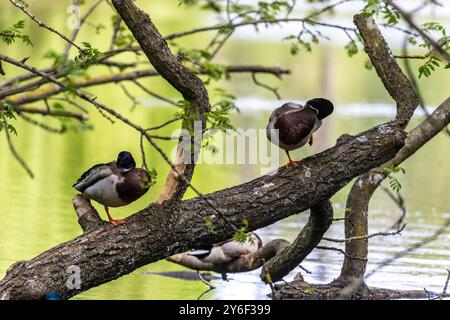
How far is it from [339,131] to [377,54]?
10020mm

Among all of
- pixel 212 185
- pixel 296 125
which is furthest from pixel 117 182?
pixel 212 185

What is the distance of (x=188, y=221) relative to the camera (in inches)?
231

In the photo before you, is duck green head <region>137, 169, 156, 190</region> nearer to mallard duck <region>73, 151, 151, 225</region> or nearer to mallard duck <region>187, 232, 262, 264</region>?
mallard duck <region>73, 151, 151, 225</region>

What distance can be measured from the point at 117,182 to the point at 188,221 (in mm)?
467

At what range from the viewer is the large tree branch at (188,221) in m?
5.54

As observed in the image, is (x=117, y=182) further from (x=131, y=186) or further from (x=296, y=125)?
(x=296, y=125)

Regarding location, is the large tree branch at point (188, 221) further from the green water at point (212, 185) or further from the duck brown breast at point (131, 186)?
the green water at point (212, 185)

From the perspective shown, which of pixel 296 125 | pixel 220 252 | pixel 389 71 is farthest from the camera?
pixel 220 252

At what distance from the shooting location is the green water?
316 inches

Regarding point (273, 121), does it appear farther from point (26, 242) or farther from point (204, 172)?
point (204, 172)

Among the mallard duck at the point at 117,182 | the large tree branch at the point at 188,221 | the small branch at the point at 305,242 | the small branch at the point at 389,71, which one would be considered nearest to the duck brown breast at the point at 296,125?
the large tree branch at the point at 188,221

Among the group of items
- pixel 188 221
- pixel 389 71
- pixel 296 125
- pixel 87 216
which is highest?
pixel 389 71

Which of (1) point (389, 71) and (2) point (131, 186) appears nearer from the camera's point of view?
(2) point (131, 186)
